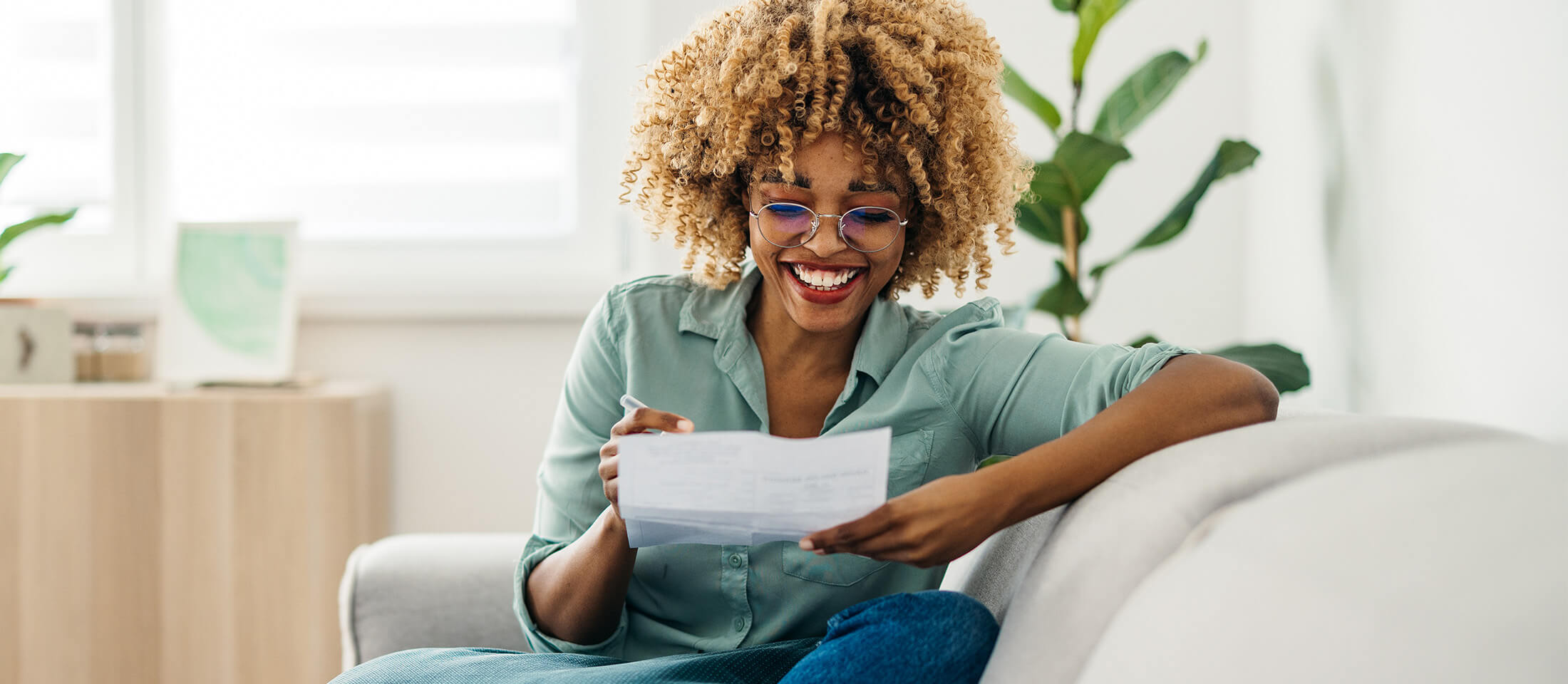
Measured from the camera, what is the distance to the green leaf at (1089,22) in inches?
70.7

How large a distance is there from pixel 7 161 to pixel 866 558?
6.51ft

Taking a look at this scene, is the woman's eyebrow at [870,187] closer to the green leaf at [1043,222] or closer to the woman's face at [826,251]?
the woman's face at [826,251]

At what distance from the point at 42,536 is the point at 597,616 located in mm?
1530

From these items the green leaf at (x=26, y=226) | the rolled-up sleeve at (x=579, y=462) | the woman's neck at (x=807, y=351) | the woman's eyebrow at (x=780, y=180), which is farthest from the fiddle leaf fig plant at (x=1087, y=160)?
the green leaf at (x=26, y=226)

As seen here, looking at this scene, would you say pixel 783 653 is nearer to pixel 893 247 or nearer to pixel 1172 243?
pixel 893 247

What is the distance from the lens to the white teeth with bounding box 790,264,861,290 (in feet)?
3.83

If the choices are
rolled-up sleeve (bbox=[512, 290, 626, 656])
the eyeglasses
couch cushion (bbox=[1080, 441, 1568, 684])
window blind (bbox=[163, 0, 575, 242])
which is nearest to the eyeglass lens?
the eyeglasses

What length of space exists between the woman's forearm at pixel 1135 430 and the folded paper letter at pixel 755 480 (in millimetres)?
155

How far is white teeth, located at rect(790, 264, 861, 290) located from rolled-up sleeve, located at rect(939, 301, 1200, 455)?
0.13 metres

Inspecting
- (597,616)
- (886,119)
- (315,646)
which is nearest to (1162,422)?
(886,119)

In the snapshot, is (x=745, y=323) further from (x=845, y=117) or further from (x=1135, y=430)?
(x=1135, y=430)

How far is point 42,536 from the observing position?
6.72 ft

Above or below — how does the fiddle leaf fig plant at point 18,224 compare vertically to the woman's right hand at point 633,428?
above

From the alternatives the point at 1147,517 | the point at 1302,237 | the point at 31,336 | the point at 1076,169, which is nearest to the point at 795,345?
the point at 1147,517
